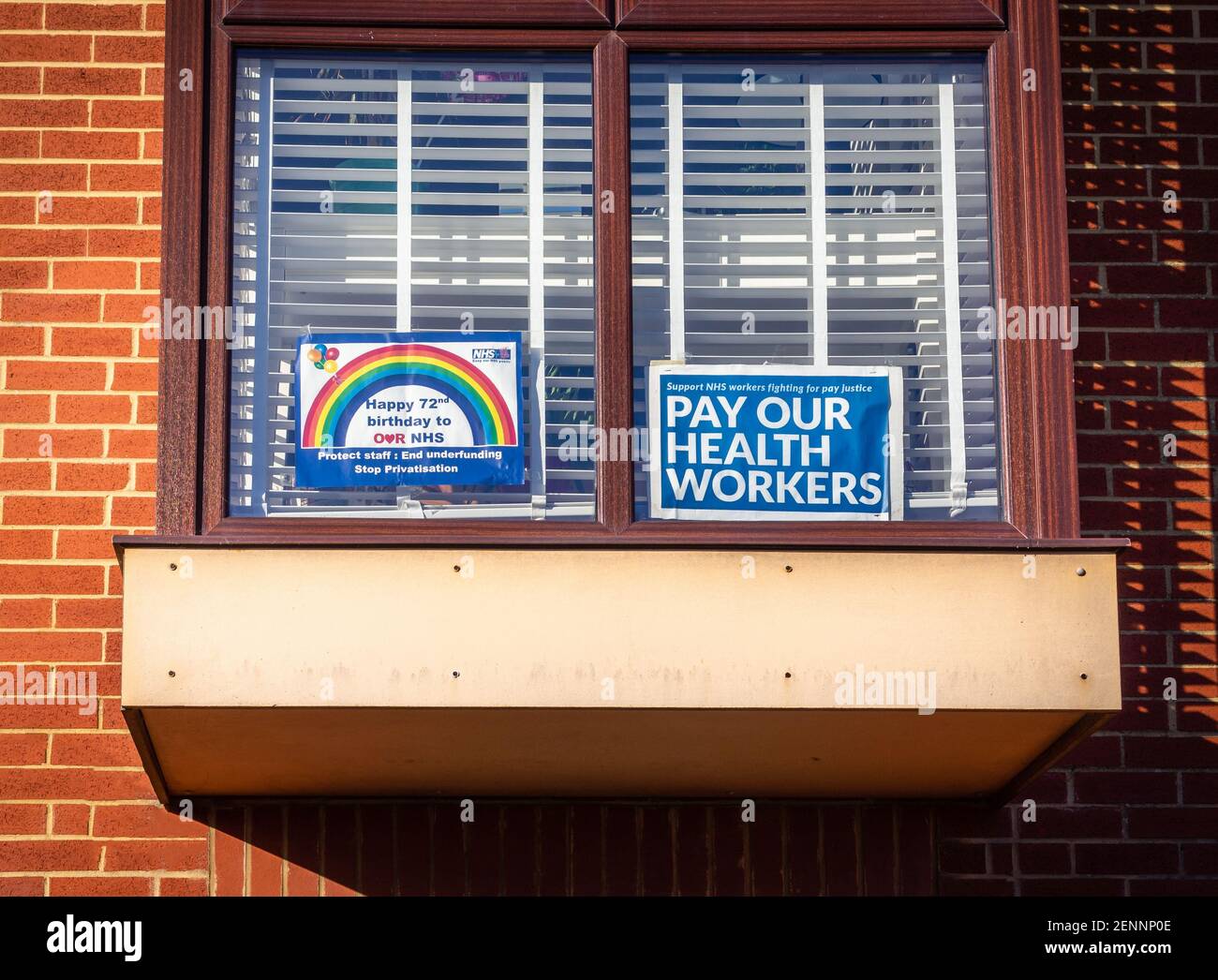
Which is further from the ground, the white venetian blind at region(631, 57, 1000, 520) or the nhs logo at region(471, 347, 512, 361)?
the white venetian blind at region(631, 57, 1000, 520)

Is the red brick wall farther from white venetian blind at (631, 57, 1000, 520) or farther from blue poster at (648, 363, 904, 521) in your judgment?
blue poster at (648, 363, 904, 521)

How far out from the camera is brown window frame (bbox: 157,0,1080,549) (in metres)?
5.26

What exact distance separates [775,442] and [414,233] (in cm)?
129

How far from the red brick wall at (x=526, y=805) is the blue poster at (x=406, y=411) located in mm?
1100

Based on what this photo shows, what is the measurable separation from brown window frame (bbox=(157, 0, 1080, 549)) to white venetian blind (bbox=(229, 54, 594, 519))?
0.25 feet

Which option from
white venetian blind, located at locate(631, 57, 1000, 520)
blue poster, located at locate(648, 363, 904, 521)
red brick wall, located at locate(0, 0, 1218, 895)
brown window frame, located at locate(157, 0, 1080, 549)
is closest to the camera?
brown window frame, located at locate(157, 0, 1080, 549)

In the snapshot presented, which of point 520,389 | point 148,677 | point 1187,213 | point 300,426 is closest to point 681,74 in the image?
point 520,389

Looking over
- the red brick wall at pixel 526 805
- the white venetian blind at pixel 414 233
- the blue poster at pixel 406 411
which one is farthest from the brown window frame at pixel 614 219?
the red brick wall at pixel 526 805

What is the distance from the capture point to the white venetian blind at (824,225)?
5.52 m

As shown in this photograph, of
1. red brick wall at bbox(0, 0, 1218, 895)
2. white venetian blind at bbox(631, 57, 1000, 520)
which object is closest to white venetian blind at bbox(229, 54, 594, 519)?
white venetian blind at bbox(631, 57, 1000, 520)

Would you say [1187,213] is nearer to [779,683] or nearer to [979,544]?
[979,544]

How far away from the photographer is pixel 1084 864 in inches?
242

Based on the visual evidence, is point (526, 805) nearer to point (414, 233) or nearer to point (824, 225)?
point (414, 233)

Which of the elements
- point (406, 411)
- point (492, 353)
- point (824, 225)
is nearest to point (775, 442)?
point (824, 225)
